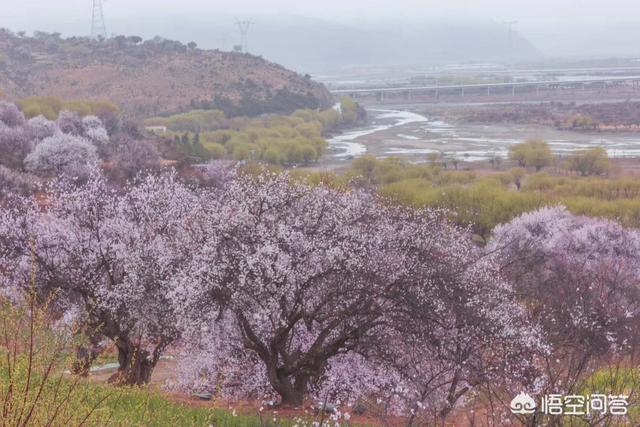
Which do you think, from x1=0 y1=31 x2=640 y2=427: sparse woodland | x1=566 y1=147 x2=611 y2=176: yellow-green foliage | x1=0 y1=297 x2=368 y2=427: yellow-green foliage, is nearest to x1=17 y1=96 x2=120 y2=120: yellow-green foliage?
x1=566 y1=147 x2=611 y2=176: yellow-green foliage

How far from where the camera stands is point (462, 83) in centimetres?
19250

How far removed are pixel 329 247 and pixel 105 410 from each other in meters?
6.44

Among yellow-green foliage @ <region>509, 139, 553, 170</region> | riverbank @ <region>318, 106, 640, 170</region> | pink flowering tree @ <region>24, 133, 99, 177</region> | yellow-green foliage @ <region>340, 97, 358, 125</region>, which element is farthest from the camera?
yellow-green foliage @ <region>340, 97, 358, 125</region>

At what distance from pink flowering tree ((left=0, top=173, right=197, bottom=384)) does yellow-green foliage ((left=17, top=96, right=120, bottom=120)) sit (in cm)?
5421

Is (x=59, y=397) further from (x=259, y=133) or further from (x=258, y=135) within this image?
(x=259, y=133)

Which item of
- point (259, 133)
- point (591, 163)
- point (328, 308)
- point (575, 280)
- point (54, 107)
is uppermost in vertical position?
point (54, 107)

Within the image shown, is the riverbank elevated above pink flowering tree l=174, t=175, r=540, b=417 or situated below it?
below

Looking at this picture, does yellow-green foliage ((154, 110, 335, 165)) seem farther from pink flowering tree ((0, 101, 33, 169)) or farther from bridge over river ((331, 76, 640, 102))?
bridge over river ((331, 76, 640, 102))

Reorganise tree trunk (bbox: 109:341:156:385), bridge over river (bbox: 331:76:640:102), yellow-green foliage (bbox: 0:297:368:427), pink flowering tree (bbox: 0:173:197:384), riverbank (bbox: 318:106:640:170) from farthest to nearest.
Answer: bridge over river (bbox: 331:76:640:102) < riverbank (bbox: 318:106:640:170) < tree trunk (bbox: 109:341:156:385) < pink flowering tree (bbox: 0:173:197:384) < yellow-green foliage (bbox: 0:297:368:427)

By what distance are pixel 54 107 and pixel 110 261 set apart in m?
63.5

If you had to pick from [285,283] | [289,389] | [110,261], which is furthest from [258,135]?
[285,283]

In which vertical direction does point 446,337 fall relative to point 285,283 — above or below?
below

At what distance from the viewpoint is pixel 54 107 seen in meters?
74.8

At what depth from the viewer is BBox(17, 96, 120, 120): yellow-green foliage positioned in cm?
6862
